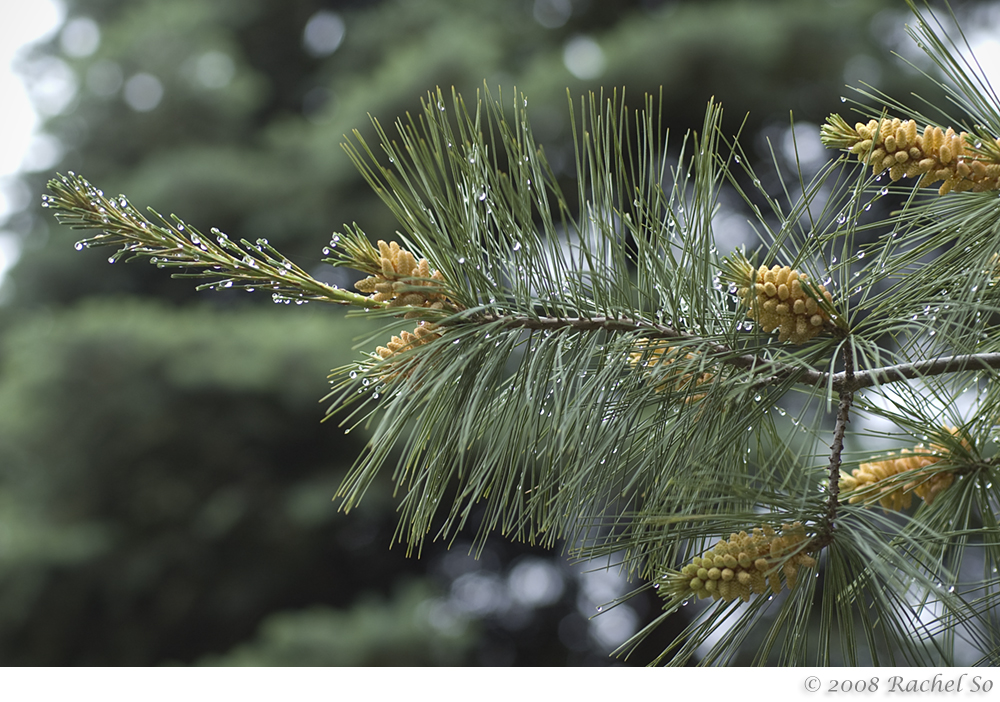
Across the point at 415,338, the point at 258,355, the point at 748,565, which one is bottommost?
the point at 748,565

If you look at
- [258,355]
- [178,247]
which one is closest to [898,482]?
[178,247]

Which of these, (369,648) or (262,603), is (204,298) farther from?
(369,648)

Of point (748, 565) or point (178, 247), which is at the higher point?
point (178, 247)

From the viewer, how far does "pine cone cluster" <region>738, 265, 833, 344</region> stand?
336 millimetres

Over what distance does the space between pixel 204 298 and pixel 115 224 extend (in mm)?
2448

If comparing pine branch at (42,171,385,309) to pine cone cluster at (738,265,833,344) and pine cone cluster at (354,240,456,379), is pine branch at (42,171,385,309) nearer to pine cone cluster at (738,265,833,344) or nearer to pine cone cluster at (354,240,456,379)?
pine cone cluster at (354,240,456,379)

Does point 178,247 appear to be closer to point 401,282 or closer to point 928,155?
point 401,282

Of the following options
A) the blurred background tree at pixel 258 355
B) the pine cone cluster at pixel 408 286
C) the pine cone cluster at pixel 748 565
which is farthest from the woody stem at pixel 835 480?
the blurred background tree at pixel 258 355

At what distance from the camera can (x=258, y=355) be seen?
1.85 m

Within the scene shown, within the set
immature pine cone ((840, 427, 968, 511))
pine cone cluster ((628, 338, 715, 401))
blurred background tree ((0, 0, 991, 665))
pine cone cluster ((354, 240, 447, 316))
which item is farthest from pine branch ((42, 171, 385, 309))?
blurred background tree ((0, 0, 991, 665))

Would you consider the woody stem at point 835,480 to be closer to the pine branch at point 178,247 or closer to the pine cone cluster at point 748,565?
the pine cone cluster at point 748,565

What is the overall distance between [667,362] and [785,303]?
6cm

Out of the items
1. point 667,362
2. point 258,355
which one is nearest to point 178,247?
point 667,362

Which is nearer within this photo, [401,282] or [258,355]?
[401,282]
